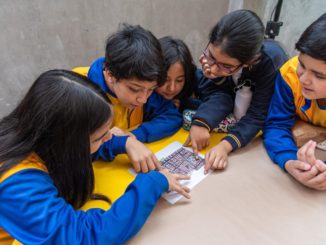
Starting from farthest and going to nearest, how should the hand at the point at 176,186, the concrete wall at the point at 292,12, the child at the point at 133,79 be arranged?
the concrete wall at the point at 292,12 < the child at the point at 133,79 < the hand at the point at 176,186

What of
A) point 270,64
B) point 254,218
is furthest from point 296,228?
point 270,64

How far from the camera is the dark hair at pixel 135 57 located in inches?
33.0

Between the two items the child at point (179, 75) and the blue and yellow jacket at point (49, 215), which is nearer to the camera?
the blue and yellow jacket at point (49, 215)

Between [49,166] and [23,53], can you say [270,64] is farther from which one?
[23,53]

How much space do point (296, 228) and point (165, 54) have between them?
28.1 inches

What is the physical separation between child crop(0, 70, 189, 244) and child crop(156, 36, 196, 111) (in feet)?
1.47

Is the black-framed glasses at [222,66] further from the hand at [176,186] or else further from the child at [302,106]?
the hand at [176,186]

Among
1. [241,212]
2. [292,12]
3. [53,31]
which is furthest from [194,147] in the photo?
[292,12]

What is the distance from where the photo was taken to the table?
626 millimetres

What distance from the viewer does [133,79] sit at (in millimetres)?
856

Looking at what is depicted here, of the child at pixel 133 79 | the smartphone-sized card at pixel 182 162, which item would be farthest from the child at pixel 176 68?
the smartphone-sized card at pixel 182 162

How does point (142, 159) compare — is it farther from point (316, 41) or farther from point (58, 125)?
point (316, 41)

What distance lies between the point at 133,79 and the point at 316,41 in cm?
54

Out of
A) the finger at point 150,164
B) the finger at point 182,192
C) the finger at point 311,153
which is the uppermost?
the finger at point 311,153
